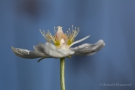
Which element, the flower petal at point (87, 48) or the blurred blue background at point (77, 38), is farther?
the blurred blue background at point (77, 38)

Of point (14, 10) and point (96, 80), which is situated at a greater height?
point (14, 10)

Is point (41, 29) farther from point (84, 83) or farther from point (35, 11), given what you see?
point (84, 83)

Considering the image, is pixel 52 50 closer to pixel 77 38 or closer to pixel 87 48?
pixel 87 48

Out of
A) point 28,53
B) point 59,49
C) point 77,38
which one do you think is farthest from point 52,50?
point 77,38

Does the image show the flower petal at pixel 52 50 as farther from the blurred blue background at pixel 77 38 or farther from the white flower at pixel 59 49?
the blurred blue background at pixel 77 38

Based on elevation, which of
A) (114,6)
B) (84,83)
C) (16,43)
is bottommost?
(84,83)

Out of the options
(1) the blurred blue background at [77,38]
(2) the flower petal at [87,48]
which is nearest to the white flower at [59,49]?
(2) the flower petal at [87,48]

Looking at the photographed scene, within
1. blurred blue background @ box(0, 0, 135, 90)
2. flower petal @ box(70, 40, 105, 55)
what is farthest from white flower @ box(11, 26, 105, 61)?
blurred blue background @ box(0, 0, 135, 90)

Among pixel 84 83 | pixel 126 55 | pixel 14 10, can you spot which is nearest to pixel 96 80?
pixel 84 83
